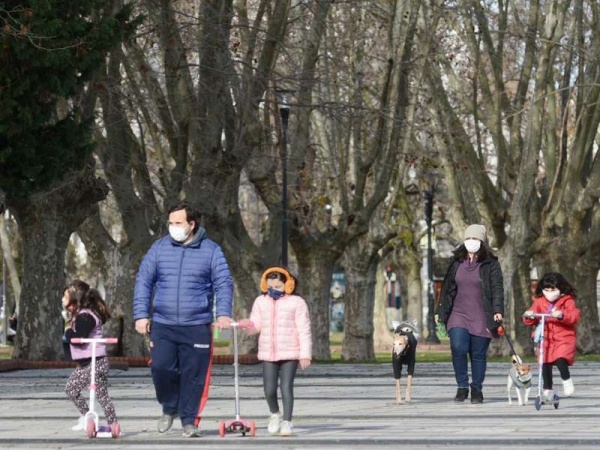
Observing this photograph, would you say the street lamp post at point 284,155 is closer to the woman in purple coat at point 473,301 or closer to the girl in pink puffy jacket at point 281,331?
the woman in purple coat at point 473,301

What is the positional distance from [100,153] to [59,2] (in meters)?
6.13

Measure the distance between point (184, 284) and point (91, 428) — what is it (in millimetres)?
1316

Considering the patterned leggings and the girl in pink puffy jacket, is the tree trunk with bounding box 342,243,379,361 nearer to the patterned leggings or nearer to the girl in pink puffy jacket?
the patterned leggings

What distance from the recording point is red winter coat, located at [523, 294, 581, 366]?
17328 millimetres

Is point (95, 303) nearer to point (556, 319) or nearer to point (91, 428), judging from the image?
point (91, 428)

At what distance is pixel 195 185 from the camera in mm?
29781

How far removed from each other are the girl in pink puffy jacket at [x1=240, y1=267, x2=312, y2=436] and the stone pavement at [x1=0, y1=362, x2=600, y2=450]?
395mm

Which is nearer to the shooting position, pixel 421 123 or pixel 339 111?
pixel 339 111

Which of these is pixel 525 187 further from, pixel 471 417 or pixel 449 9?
pixel 471 417

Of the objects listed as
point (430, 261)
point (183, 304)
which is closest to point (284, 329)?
point (183, 304)

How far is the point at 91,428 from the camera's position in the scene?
42.5 ft

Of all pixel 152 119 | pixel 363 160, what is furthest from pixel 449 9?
pixel 152 119

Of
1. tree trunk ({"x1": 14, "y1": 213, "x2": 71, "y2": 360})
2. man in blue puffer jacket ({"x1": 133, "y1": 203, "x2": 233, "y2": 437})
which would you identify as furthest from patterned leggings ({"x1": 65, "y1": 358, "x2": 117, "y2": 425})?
tree trunk ({"x1": 14, "y1": 213, "x2": 71, "y2": 360})

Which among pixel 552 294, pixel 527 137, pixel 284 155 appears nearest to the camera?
pixel 552 294
